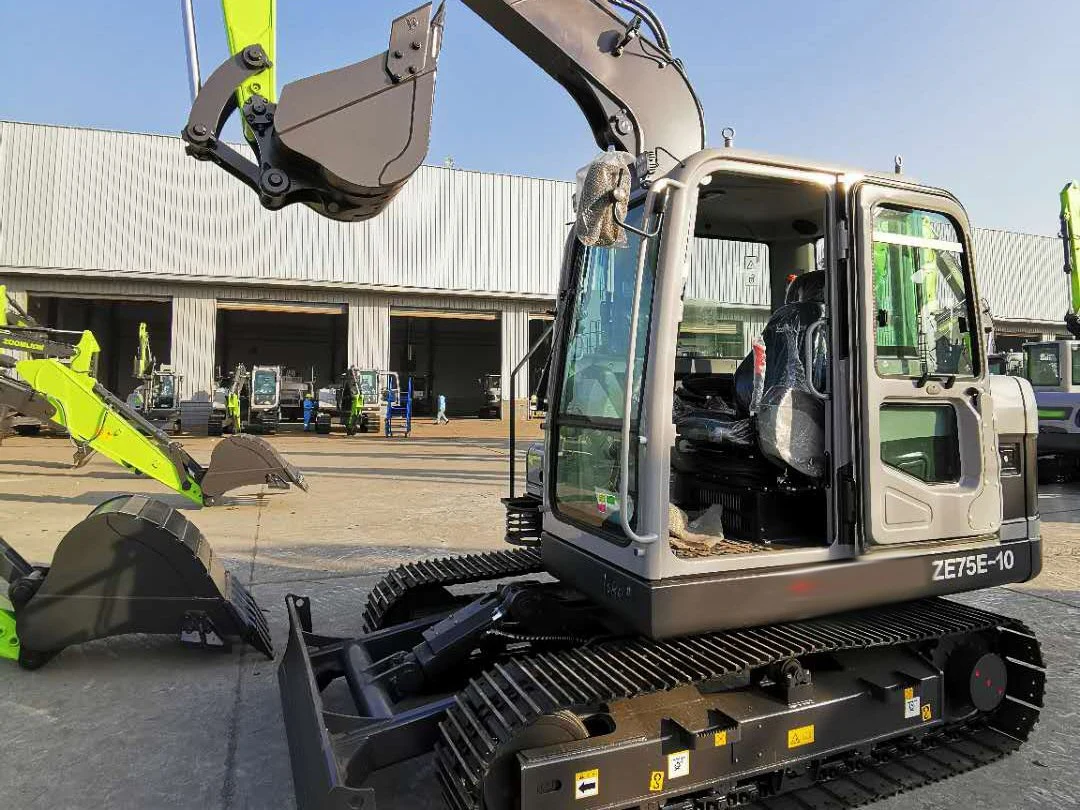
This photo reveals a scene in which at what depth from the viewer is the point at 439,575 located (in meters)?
4.18

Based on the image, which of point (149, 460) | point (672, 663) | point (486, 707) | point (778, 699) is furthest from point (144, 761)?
point (149, 460)

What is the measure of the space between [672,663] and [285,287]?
977 inches

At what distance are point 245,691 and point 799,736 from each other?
2.82 meters

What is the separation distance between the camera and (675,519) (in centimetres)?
290

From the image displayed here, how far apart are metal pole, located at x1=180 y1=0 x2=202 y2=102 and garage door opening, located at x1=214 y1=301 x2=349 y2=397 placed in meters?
33.4

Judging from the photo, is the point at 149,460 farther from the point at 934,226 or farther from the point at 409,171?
the point at 934,226

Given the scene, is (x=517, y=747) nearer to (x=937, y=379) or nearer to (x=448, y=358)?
(x=937, y=379)

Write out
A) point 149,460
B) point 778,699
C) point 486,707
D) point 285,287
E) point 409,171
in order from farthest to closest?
1. point 285,287
2. point 149,460
3. point 409,171
4. point 778,699
5. point 486,707

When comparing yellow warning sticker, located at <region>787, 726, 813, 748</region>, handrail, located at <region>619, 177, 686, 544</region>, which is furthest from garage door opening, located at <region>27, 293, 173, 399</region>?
yellow warning sticker, located at <region>787, 726, 813, 748</region>

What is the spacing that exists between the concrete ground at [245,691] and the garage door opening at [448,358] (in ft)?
95.2

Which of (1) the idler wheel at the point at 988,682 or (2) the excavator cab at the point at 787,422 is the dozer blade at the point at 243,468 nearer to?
(2) the excavator cab at the point at 787,422

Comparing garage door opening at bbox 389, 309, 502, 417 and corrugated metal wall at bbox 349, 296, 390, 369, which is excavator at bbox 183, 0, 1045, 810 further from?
garage door opening at bbox 389, 309, 502, 417

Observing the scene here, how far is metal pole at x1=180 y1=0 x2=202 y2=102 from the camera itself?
3.11m

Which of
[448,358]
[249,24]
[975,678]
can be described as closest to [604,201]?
[249,24]
